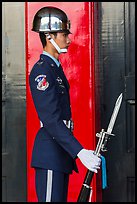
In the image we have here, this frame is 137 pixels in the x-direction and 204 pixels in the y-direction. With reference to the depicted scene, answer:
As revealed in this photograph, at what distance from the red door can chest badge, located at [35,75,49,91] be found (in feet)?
2.02

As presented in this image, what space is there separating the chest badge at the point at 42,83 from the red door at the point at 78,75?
61 centimetres

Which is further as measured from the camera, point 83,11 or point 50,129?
point 83,11

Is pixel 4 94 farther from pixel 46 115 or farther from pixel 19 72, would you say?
pixel 46 115

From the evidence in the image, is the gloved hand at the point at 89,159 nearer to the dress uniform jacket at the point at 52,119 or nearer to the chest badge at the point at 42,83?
the dress uniform jacket at the point at 52,119

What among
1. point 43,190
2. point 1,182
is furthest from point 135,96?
point 43,190

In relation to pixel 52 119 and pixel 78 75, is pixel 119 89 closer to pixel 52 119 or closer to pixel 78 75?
pixel 78 75

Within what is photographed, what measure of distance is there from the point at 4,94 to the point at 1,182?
59cm

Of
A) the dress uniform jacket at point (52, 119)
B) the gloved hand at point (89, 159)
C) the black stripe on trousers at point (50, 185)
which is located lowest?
the black stripe on trousers at point (50, 185)

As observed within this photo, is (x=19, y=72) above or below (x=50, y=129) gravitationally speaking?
above

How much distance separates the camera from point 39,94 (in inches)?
102

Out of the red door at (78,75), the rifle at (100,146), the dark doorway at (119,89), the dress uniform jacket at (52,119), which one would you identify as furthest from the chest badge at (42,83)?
the dark doorway at (119,89)

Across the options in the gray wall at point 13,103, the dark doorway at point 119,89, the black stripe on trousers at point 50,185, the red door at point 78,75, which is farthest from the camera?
the gray wall at point 13,103

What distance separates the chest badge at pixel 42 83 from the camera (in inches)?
101

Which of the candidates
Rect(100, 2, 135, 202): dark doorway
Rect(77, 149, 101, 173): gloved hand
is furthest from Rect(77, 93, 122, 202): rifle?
Rect(100, 2, 135, 202): dark doorway
